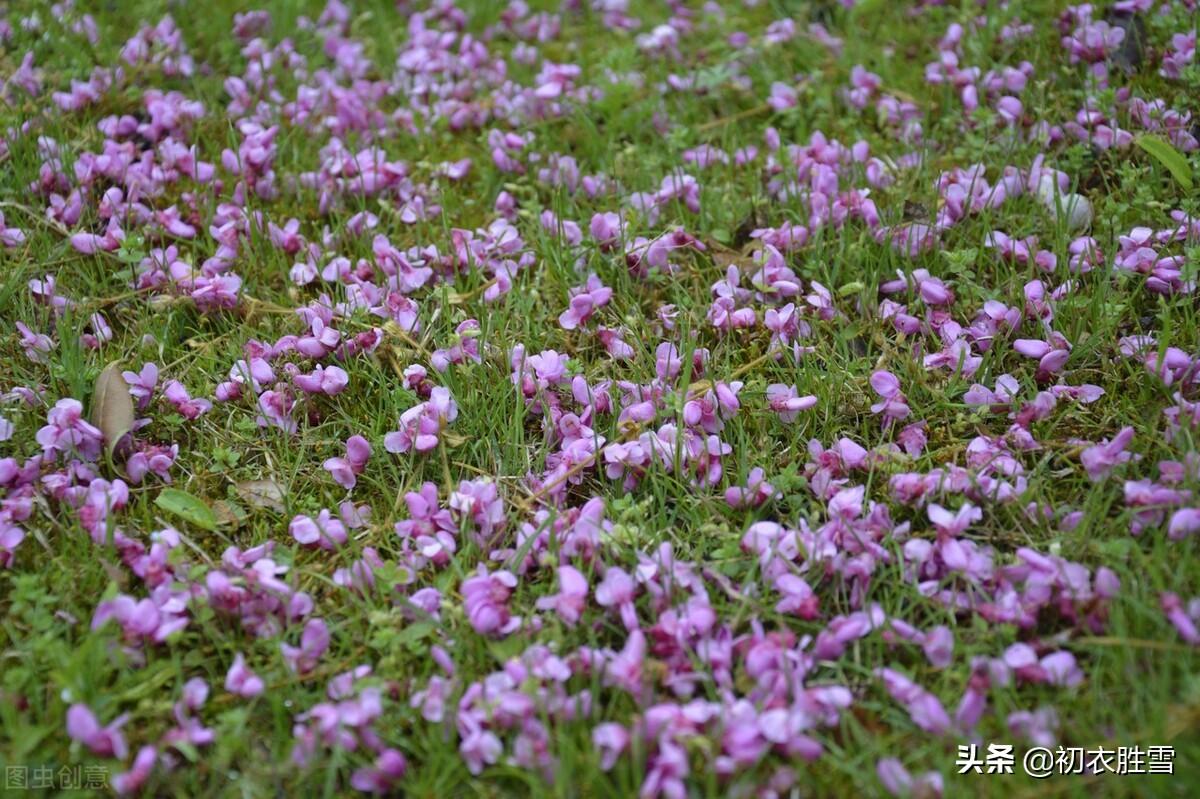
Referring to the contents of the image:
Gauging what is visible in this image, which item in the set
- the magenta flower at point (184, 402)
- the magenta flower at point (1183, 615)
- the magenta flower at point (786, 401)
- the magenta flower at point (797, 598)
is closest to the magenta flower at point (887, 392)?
the magenta flower at point (786, 401)

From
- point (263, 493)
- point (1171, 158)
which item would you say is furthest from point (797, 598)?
point (1171, 158)

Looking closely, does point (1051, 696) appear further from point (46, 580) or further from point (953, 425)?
point (46, 580)

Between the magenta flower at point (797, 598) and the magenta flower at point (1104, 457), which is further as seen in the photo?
the magenta flower at point (1104, 457)

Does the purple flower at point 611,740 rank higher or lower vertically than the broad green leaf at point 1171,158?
lower

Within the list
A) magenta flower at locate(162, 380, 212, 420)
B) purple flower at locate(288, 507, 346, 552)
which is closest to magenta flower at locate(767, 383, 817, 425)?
purple flower at locate(288, 507, 346, 552)

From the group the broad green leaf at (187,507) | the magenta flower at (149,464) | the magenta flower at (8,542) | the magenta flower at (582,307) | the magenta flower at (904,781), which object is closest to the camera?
the magenta flower at (904,781)

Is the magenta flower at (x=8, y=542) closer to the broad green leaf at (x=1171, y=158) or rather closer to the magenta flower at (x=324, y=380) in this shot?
the magenta flower at (x=324, y=380)

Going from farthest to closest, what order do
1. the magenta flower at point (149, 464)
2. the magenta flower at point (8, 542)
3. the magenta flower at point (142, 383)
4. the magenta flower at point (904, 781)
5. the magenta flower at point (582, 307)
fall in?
the magenta flower at point (582, 307) → the magenta flower at point (142, 383) → the magenta flower at point (149, 464) → the magenta flower at point (8, 542) → the magenta flower at point (904, 781)

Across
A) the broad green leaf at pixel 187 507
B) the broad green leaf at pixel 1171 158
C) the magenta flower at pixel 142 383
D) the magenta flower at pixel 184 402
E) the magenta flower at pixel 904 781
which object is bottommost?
the magenta flower at pixel 904 781
